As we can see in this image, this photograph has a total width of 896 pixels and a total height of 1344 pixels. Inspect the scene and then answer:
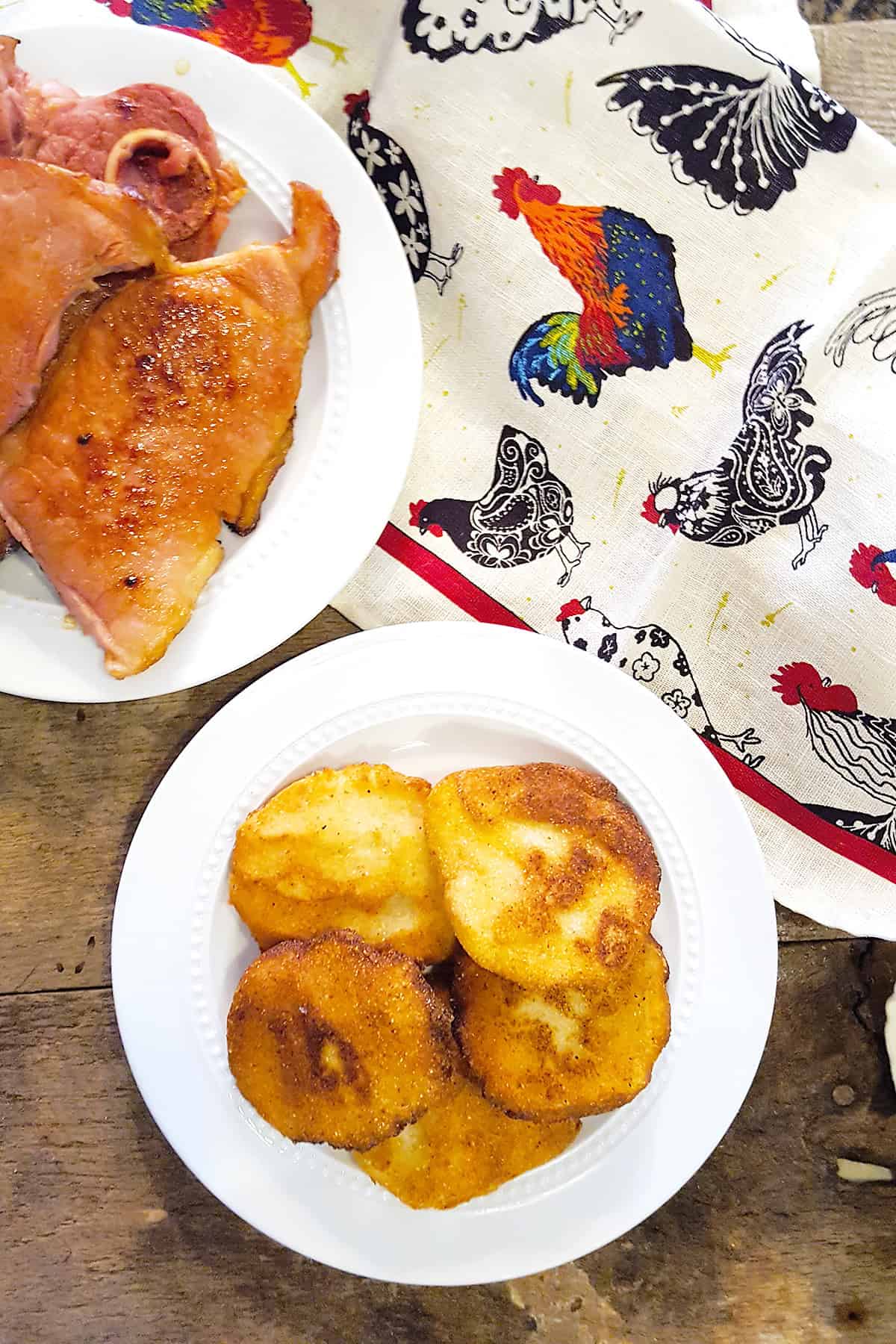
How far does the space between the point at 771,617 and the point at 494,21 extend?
88cm

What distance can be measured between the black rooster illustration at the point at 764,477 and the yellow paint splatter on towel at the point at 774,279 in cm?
→ 6

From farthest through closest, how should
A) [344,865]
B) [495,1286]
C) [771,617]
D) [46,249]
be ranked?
1. [495,1286]
2. [771,617]
3. [344,865]
4. [46,249]

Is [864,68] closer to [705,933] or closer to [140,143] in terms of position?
[140,143]

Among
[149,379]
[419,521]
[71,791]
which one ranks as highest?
[149,379]

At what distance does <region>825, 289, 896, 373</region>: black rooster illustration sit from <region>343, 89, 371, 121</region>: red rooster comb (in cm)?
71

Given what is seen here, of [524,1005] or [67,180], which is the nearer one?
[67,180]

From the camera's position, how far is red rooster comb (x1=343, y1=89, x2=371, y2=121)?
53.2 inches

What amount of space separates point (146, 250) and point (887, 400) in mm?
987

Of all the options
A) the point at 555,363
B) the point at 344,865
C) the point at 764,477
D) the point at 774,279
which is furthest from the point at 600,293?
the point at 344,865

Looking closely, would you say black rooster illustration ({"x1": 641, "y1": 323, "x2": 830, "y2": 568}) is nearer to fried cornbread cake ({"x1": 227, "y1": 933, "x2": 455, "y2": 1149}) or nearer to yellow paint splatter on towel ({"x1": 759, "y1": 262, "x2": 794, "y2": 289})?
yellow paint splatter on towel ({"x1": 759, "y1": 262, "x2": 794, "y2": 289})

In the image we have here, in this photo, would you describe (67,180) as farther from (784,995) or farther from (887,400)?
(784,995)

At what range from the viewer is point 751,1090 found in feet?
4.99

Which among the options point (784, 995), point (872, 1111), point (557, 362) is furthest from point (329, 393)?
point (872, 1111)

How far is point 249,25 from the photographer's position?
133 centimetres
